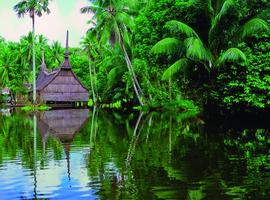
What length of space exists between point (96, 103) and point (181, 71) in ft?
128

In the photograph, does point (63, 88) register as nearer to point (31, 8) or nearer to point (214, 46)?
point (31, 8)

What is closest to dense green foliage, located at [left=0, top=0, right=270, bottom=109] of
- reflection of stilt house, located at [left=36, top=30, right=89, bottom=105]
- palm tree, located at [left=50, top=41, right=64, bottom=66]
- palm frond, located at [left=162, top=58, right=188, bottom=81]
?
palm frond, located at [left=162, top=58, right=188, bottom=81]

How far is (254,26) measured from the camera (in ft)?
62.7

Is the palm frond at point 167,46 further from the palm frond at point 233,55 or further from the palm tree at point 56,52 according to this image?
the palm tree at point 56,52

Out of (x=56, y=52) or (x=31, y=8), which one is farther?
Answer: (x=56, y=52)

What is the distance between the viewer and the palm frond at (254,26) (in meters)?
18.8

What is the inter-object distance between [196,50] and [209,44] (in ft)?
6.81

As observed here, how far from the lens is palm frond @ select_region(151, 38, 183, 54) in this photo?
69.3 ft

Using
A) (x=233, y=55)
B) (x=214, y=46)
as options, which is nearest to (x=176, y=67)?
(x=214, y=46)

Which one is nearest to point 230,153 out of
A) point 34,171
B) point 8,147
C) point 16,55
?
point 34,171

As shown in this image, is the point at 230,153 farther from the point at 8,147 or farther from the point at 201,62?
the point at 201,62

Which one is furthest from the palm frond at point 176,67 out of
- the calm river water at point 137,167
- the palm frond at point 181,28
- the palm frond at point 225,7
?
the calm river water at point 137,167

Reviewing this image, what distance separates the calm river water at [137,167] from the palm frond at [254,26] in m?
5.66

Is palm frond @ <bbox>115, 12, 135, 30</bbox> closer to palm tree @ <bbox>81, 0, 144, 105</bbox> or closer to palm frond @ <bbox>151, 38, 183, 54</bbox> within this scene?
palm tree @ <bbox>81, 0, 144, 105</bbox>
